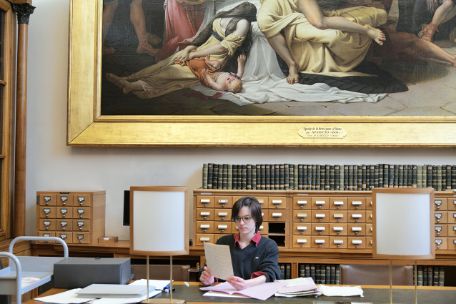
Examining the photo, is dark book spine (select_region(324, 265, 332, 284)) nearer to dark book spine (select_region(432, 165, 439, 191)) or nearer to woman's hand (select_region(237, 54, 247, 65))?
dark book spine (select_region(432, 165, 439, 191))

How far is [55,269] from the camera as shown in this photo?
4.05 m

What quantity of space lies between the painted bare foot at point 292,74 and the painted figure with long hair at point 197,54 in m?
0.51

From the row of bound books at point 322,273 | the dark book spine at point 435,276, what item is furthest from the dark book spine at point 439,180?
the row of bound books at point 322,273

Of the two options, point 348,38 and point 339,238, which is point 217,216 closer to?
point 339,238

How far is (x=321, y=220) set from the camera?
19.4 feet

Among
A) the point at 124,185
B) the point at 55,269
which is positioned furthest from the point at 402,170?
the point at 55,269

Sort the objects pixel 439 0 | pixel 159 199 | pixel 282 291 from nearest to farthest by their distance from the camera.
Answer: pixel 159 199, pixel 282 291, pixel 439 0

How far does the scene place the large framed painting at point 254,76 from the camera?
249 inches

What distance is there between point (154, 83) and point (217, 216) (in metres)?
1.64

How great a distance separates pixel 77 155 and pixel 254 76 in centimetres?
211

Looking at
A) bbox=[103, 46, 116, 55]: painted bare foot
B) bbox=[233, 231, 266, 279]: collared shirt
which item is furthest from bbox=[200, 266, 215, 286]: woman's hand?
bbox=[103, 46, 116, 55]: painted bare foot

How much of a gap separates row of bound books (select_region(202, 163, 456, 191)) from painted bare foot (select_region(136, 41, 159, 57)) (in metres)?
1.38

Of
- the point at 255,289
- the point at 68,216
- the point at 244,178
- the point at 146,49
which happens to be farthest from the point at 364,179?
the point at 68,216

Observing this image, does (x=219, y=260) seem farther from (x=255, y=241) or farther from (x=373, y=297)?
(x=373, y=297)
